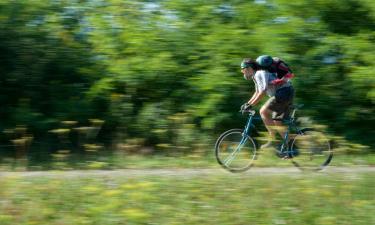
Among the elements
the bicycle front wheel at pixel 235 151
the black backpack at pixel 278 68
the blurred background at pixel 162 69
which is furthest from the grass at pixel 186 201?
the blurred background at pixel 162 69

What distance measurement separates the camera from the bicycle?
9.77 metres

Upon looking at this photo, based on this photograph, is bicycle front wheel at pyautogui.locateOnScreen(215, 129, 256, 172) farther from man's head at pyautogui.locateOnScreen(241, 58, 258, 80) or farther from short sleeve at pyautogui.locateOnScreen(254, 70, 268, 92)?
man's head at pyautogui.locateOnScreen(241, 58, 258, 80)

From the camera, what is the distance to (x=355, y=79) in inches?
442

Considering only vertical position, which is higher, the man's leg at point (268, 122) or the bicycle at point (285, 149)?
the man's leg at point (268, 122)

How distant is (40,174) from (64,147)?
2555 millimetres

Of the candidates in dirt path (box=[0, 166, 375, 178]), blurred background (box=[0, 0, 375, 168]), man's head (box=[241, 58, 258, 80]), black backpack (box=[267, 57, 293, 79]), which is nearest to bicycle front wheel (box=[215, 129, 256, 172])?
dirt path (box=[0, 166, 375, 178])

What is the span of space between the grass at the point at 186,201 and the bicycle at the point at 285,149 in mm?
1354

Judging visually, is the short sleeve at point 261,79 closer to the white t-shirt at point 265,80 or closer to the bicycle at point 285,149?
the white t-shirt at point 265,80

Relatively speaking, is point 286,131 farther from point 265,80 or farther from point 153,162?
point 153,162

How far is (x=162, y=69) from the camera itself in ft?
38.5

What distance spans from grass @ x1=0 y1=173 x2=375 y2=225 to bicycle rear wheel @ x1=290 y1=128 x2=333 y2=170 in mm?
1433

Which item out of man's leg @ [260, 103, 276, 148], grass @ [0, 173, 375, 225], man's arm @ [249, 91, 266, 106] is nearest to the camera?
grass @ [0, 173, 375, 225]

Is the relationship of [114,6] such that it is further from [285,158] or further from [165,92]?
[285,158]

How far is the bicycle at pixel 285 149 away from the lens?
9.77 m
